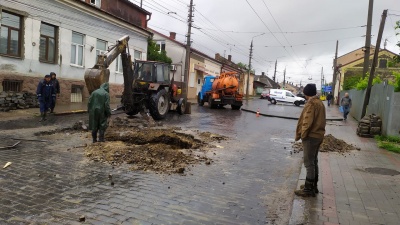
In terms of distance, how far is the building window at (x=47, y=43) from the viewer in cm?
1869

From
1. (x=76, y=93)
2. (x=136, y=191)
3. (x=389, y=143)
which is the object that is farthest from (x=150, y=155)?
(x=76, y=93)

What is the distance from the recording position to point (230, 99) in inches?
1048

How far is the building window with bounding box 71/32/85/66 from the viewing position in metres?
21.2

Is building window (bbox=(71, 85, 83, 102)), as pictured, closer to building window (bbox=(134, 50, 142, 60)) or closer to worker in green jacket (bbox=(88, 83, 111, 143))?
building window (bbox=(134, 50, 142, 60))

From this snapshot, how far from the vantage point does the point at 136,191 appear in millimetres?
5688

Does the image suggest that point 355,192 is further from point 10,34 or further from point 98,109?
point 10,34

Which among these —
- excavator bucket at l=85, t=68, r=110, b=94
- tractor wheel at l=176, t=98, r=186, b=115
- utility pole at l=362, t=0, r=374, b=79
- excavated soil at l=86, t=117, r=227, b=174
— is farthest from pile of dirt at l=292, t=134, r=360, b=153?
utility pole at l=362, t=0, r=374, b=79

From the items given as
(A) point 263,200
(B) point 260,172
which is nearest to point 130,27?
(B) point 260,172

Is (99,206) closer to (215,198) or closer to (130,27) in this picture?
(215,198)

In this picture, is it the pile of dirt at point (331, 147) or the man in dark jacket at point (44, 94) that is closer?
the pile of dirt at point (331, 147)

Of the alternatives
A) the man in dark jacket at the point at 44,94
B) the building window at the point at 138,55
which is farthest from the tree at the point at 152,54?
the man in dark jacket at the point at 44,94

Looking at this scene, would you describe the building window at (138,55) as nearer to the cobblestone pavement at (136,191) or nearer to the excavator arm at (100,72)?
the excavator arm at (100,72)

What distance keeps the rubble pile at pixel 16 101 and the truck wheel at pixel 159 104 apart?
20.4ft

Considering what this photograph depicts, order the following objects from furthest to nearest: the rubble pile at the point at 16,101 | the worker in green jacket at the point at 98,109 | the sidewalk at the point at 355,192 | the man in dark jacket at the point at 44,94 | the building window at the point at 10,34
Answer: the building window at the point at 10,34, the rubble pile at the point at 16,101, the man in dark jacket at the point at 44,94, the worker in green jacket at the point at 98,109, the sidewalk at the point at 355,192
